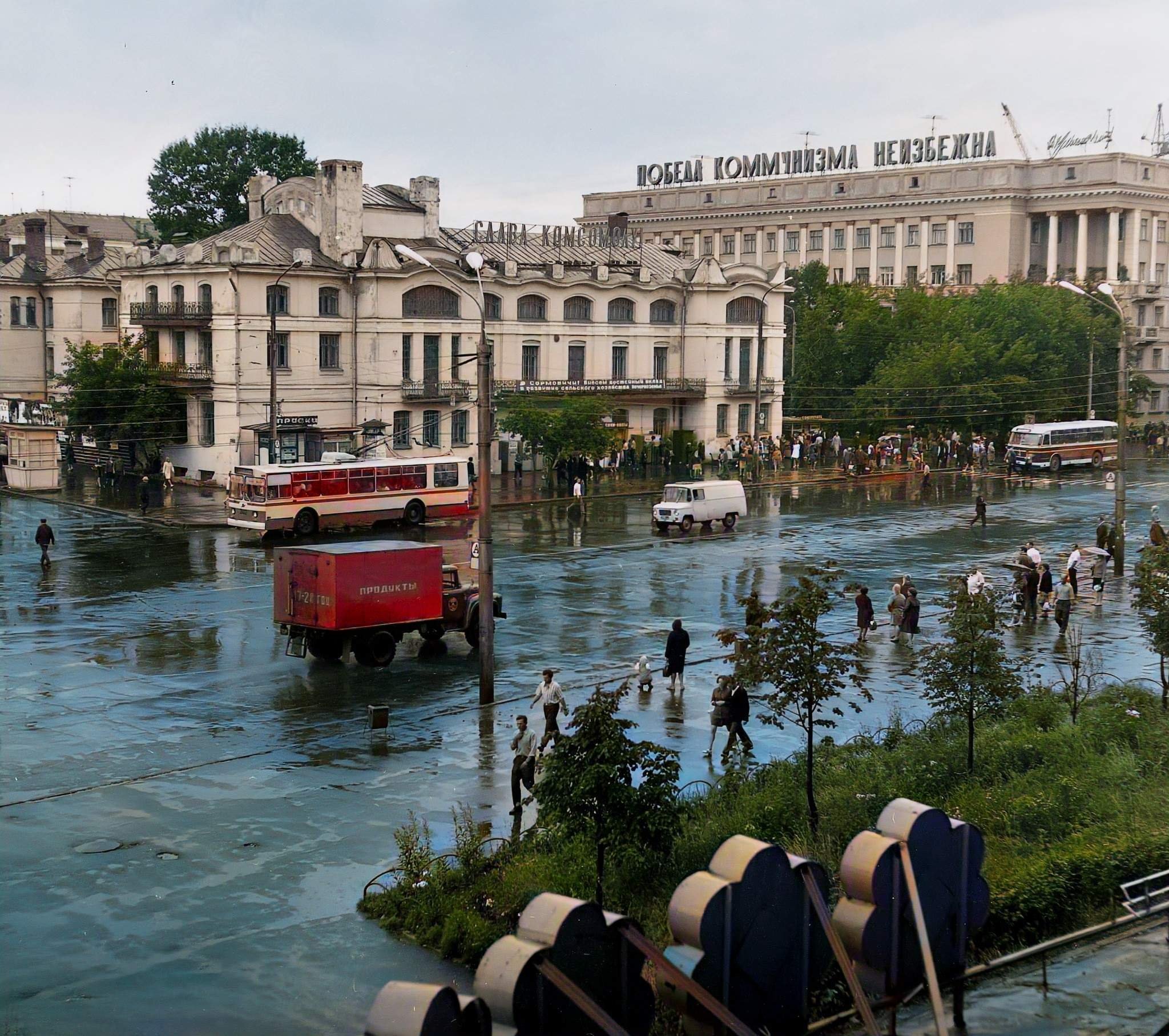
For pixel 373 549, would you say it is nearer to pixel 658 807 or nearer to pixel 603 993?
pixel 658 807

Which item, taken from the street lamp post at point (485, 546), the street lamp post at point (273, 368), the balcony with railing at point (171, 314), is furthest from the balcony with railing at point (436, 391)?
the street lamp post at point (485, 546)

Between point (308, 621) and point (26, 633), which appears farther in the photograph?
point (26, 633)

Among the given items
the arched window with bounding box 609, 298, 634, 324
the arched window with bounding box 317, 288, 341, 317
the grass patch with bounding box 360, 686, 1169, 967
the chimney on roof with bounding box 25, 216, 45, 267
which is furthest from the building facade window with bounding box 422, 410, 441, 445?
the grass patch with bounding box 360, 686, 1169, 967

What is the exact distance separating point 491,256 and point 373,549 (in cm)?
4593

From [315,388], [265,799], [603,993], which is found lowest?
[265,799]

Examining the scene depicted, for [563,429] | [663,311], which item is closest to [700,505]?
[563,429]

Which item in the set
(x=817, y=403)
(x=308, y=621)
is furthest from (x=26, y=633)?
(x=817, y=403)

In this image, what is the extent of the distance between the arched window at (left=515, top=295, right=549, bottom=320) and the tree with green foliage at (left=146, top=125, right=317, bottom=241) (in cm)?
3517

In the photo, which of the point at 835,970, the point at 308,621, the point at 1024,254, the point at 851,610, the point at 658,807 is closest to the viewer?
the point at 835,970

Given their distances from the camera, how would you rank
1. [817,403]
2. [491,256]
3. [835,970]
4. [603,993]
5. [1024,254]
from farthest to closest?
1. [1024,254]
2. [817,403]
3. [491,256]
4. [835,970]
5. [603,993]

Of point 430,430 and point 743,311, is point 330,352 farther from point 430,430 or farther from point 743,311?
point 743,311

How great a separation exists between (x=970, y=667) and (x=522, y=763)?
6.48 meters

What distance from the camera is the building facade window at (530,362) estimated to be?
72250 mm

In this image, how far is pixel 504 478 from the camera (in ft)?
225
